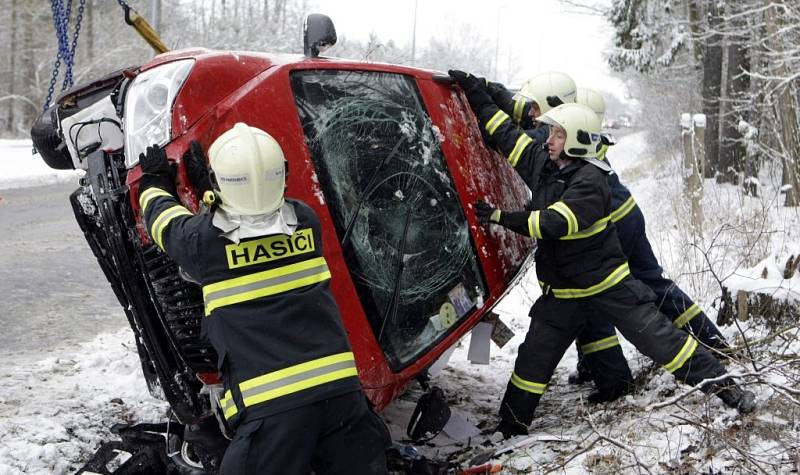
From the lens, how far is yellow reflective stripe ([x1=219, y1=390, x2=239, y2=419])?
8.57 feet

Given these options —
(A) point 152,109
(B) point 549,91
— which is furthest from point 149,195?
(B) point 549,91

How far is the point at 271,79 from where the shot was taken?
119 inches

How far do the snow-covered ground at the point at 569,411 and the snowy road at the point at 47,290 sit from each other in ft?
0.94

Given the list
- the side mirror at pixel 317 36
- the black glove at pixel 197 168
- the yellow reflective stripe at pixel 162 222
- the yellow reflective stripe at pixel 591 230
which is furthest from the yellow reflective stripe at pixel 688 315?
the yellow reflective stripe at pixel 162 222

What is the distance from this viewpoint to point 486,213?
12.3ft

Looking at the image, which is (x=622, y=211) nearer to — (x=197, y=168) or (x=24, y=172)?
(x=197, y=168)

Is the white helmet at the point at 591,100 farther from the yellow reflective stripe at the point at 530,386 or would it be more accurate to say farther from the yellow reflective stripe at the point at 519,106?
the yellow reflective stripe at the point at 530,386

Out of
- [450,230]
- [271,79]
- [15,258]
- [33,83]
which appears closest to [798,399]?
[450,230]

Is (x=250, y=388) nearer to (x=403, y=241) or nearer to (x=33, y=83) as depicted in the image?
(x=403, y=241)

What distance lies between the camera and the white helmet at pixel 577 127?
3857 millimetres

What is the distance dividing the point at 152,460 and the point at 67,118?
1427mm

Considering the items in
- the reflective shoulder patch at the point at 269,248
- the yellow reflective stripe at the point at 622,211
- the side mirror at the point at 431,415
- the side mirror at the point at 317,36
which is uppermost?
the side mirror at the point at 317,36

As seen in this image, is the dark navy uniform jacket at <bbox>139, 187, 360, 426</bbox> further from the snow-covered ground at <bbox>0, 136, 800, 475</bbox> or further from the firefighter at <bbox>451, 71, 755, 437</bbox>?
the firefighter at <bbox>451, 71, 755, 437</bbox>

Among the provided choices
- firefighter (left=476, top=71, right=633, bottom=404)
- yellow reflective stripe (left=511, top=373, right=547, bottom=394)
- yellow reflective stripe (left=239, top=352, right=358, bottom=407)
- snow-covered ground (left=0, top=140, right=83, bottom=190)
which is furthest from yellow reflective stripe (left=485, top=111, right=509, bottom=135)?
snow-covered ground (left=0, top=140, right=83, bottom=190)
